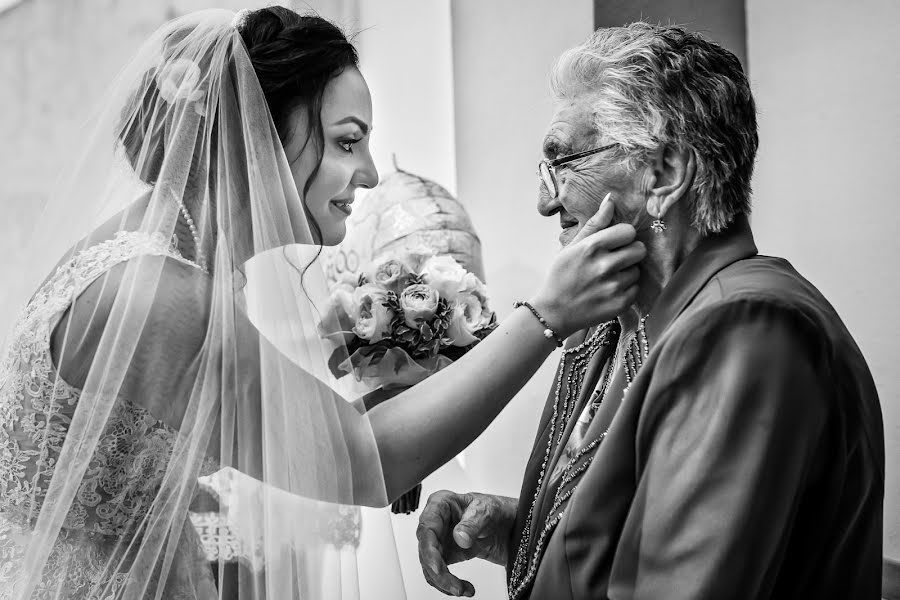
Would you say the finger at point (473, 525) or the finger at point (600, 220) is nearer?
the finger at point (600, 220)

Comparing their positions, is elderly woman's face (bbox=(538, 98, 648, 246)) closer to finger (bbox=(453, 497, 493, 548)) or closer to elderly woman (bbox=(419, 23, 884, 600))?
elderly woman (bbox=(419, 23, 884, 600))

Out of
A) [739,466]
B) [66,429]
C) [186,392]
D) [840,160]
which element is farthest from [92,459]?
[840,160]

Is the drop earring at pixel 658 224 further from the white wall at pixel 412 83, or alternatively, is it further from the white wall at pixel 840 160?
the white wall at pixel 412 83

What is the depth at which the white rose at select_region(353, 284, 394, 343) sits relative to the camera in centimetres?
188

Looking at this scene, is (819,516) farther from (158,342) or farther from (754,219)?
(754,219)

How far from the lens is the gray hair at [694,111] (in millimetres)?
1416

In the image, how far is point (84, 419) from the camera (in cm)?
139

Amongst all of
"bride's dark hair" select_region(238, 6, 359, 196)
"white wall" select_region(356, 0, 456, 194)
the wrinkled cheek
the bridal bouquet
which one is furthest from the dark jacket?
"white wall" select_region(356, 0, 456, 194)

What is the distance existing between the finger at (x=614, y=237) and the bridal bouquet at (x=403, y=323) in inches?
20.8

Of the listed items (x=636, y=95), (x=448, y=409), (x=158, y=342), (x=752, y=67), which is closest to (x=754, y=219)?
(x=752, y=67)

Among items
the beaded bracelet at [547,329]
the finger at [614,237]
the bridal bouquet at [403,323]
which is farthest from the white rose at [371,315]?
the finger at [614,237]

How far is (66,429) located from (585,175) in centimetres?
98

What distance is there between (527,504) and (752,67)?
1385 millimetres

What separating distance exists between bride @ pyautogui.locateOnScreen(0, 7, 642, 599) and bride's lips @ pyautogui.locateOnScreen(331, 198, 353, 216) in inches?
2.6
